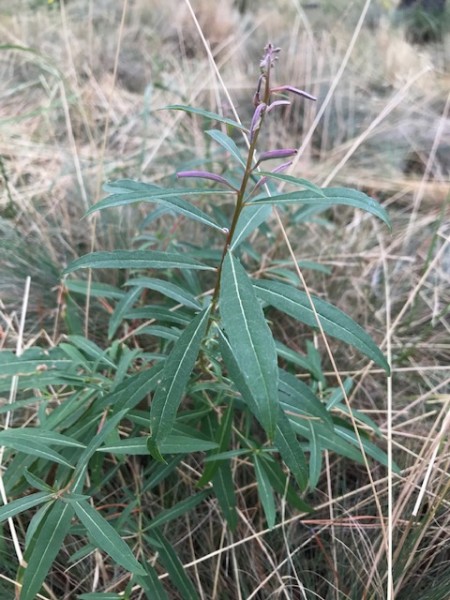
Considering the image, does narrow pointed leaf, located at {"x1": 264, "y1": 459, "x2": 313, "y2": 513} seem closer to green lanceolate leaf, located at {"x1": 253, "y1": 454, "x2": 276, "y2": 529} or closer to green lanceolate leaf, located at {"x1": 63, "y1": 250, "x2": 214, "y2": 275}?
green lanceolate leaf, located at {"x1": 253, "y1": 454, "x2": 276, "y2": 529}

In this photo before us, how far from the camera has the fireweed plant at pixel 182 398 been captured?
28.0 inches

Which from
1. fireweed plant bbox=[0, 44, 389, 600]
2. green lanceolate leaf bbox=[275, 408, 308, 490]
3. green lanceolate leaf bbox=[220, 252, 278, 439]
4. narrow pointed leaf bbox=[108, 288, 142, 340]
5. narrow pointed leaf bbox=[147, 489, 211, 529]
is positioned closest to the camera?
green lanceolate leaf bbox=[220, 252, 278, 439]

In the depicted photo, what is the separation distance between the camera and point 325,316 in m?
0.76

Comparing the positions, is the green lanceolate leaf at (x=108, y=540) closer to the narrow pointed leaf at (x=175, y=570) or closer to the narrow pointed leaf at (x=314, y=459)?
the narrow pointed leaf at (x=175, y=570)

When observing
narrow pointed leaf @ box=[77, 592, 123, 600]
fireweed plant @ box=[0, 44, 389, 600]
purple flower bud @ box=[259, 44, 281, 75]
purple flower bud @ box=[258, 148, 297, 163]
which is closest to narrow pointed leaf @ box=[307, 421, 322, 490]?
fireweed plant @ box=[0, 44, 389, 600]

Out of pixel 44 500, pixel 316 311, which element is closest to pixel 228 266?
pixel 316 311

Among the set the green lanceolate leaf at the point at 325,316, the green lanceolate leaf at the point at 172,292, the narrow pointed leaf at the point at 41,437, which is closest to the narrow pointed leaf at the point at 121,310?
the green lanceolate leaf at the point at 172,292

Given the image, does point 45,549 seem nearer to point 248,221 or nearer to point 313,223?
point 248,221

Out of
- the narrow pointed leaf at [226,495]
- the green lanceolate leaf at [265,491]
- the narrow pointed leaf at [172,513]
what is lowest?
the narrow pointed leaf at [172,513]

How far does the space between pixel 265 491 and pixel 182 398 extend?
213mm

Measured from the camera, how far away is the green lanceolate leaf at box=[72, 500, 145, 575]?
2.36 feet

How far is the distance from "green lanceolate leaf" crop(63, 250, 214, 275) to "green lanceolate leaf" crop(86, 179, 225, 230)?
0.21 ft

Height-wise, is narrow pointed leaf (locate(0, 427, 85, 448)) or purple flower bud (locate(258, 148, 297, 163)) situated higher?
purple flower bud (locate(258, 148, 297, 163))

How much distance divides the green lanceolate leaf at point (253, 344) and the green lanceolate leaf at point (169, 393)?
0.35 ft
